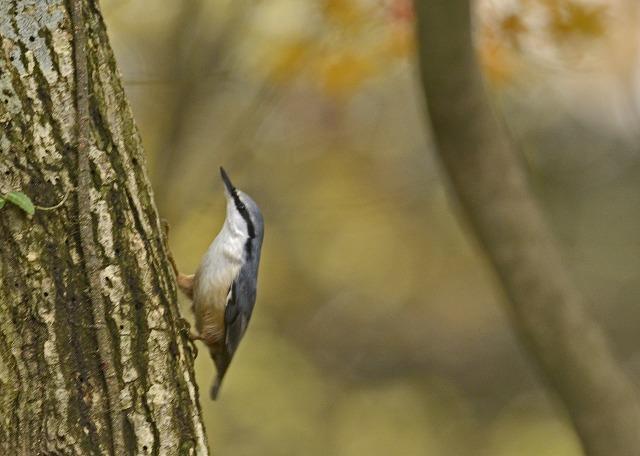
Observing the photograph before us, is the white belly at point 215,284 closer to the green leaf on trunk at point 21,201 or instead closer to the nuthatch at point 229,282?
the nuthatch at point 229,282

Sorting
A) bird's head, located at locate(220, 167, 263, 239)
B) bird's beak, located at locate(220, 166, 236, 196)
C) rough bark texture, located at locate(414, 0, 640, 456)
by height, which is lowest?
rough bark texture, located at locate(414, 0, 640, 456)

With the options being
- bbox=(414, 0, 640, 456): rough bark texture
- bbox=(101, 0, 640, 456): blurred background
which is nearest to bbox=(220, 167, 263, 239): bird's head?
bbox=(414, 0, 640, 456): rough bark texture

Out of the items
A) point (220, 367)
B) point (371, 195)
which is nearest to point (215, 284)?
point (220, 367)

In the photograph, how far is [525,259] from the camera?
3.19 meters

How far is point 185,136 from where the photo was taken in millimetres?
4188

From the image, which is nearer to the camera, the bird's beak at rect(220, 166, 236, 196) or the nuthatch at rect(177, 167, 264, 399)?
the nuthatch at rect(177, 167, 264, 399)

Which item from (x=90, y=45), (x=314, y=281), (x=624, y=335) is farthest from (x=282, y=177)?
(x=90, y=45)

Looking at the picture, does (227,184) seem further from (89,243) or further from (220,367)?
(89,243)

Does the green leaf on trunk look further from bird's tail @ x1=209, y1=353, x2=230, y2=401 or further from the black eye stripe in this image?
bird's tail @ x1=209, y1=353, x2=230, y2=401

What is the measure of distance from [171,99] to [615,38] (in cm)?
281

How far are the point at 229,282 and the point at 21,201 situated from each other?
132 cm

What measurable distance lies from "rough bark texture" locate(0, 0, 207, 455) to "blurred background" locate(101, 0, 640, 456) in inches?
74.3

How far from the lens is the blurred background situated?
4.31m

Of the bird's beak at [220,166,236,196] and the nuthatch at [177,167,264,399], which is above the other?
the bird's beak at [220,166,236,196]
